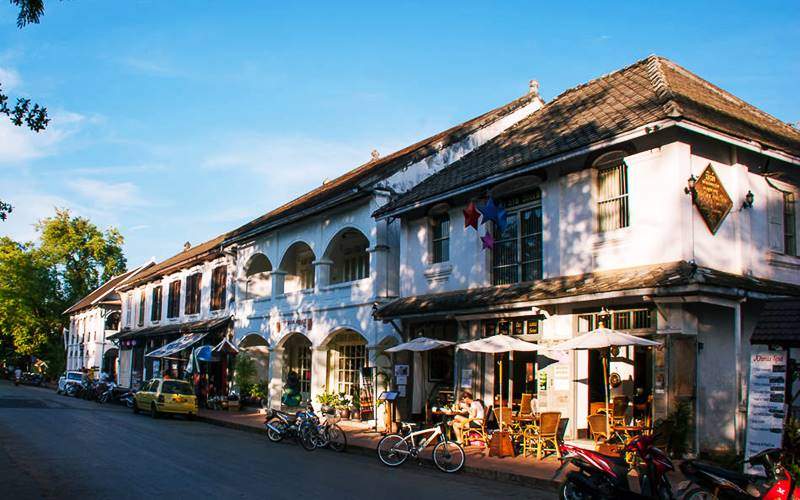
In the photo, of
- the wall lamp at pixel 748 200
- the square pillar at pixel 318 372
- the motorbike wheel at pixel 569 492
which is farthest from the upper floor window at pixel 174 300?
the motorbike wheel at pixel 569 492

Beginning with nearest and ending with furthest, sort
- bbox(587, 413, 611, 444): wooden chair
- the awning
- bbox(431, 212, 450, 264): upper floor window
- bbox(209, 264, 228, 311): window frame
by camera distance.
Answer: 1. bbox(587, 413, 611, 444): wooden chair
2. bbox(431, 212, 450, 264): upper floor window
3. the awning
4. bbox(209, 264, 228, 311): window frame

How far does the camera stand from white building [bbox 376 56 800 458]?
43.1ft

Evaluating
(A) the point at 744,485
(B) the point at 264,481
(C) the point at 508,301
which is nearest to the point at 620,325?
(C) the point at 508,301

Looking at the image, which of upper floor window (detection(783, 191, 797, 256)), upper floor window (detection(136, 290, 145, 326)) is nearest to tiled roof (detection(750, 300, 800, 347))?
upper floor window (detection(783, 191, 797, 256))

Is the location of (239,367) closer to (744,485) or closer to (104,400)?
(104,400)

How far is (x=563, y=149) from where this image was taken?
584 inches

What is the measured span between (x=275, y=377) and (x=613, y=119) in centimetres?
1674

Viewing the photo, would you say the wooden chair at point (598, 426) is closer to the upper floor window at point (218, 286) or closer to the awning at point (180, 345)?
the upper floor window at point (218, 286)

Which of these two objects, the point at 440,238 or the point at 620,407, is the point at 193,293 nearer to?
the point at 440,238

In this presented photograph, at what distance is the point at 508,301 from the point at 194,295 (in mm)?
24088

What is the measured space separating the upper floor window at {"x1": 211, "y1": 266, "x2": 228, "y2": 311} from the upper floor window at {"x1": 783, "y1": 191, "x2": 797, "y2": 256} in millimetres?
23140

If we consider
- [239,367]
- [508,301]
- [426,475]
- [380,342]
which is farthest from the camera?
[239,367]

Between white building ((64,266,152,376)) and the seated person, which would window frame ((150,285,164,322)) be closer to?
white building ((64,266,152,376))

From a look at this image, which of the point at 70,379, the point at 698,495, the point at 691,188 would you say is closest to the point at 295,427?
the point at 691,188
